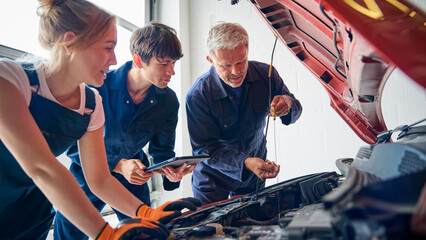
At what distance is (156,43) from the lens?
1.49 meters

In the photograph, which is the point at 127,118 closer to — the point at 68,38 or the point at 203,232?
the point at 68,38

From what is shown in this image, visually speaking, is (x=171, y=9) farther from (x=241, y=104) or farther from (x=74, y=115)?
(x=74, y=115)

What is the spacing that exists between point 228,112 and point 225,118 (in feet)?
0.14

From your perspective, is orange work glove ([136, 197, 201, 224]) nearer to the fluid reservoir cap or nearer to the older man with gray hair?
the fluid reservoir cap

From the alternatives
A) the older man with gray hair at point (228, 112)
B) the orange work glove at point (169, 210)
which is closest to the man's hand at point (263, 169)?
the older man with gray hair at point (228, 112)

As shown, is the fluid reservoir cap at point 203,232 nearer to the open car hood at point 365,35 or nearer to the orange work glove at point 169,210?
the orange work glove at point 169,210

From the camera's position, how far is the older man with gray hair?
5.23 ft

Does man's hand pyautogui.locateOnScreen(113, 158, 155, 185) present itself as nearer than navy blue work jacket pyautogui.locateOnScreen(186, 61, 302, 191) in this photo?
Yes

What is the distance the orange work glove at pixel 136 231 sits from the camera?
2.20ft

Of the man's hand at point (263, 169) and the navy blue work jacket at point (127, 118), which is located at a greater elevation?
the navy blue work jacket at point (127, 118)

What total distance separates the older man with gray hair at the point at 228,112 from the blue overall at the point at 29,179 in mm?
744

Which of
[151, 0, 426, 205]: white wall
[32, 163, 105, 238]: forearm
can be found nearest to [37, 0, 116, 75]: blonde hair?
[32, 163, 105, 238]: forearm

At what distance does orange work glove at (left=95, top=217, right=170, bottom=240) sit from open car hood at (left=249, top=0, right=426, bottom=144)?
2.02 ft

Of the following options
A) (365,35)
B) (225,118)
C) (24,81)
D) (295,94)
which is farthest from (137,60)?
(295,94)
